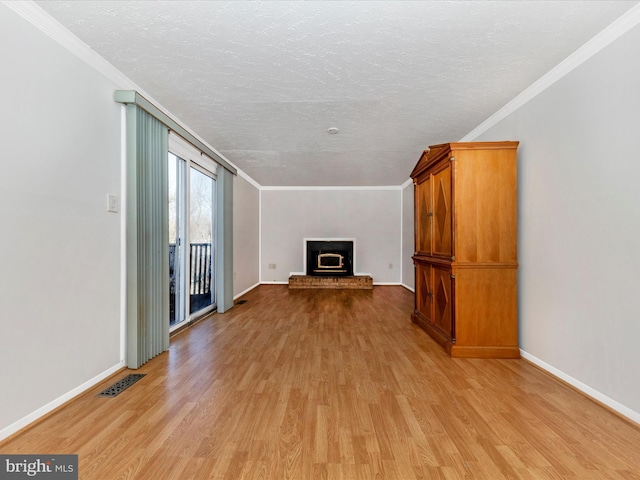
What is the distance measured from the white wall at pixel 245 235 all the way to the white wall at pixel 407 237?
3318 millimetres

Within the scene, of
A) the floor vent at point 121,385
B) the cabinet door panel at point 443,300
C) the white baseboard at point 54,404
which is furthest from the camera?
the cabinet door panel at point 443,300

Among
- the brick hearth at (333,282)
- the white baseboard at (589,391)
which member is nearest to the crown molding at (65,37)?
the white baseboard at (589,391)

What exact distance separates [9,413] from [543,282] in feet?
11.5

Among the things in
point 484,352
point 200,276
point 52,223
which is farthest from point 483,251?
point 200,276

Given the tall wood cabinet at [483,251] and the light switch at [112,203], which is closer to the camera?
the light switch at [112,203]

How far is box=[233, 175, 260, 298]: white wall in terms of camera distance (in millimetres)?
5488

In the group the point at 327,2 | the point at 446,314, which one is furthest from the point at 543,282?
the point at 327,2

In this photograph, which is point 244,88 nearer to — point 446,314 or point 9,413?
point 9,413

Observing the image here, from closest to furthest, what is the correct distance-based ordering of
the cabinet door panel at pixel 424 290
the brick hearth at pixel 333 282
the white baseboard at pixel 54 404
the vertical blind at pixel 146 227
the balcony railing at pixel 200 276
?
the white baseboard at pixel 54 404
the vertical blind at pixel 146 227
the cabinet door panel at pixel 424 290
the balcony railing at pixel 200 276
the brick hearth at pixel 333 282

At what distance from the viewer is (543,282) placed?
8.09 ft

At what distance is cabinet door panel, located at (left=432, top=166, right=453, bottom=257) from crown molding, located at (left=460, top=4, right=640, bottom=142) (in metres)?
0.79

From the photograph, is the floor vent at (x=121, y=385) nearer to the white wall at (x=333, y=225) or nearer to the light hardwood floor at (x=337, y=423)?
the light hardwood floor at (x=337, y=423)

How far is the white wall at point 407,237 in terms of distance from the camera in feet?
20.9

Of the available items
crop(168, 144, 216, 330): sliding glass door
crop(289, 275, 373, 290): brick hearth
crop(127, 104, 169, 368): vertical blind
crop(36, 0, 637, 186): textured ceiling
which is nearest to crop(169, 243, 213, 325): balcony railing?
crop(168, 144, 216, 330): sliding glass door
